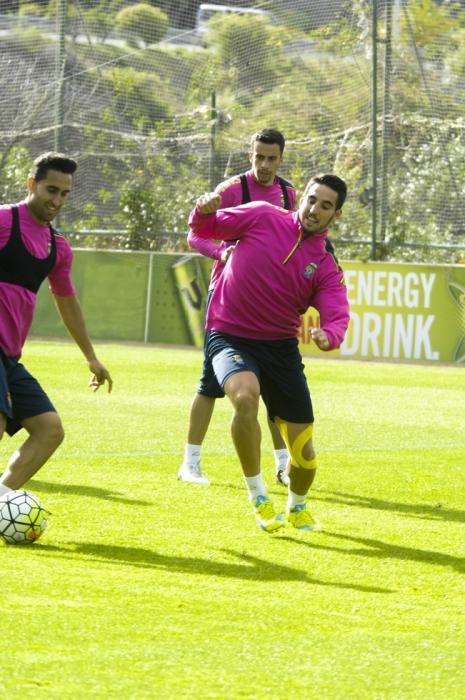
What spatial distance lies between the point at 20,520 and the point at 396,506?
2.88 m

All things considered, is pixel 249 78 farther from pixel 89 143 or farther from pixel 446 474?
pixel 446 474

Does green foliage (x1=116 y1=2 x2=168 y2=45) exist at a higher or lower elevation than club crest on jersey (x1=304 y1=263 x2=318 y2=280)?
higher

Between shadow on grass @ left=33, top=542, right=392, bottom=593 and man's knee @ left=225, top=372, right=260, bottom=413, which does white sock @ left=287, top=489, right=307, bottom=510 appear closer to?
man's knee @ left=225, top=372, right=260, bottom=413

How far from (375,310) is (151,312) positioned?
176 inches

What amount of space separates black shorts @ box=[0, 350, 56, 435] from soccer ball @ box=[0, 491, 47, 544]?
1.45 feet

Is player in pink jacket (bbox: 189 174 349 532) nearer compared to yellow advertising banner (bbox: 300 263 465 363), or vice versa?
player in pink jacket (bbox: 189 174 349 532)

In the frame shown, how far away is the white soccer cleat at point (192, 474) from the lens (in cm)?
934

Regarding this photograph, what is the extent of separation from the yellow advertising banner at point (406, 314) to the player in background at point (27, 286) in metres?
16.0

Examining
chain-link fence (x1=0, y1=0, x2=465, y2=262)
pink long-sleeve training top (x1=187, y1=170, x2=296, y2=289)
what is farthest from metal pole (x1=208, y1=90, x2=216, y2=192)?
pink long-sleeve training top (x1=187, y1=170, x2=296, y2=289)

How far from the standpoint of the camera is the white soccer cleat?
934 centimetres

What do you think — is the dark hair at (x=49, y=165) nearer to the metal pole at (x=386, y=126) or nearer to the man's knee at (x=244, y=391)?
the man's knee at (x=244, y=391)

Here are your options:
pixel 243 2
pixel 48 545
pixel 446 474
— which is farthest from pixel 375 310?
pixel 48 545

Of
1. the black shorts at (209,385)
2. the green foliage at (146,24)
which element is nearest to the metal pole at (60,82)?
the green foliage at (146,24)

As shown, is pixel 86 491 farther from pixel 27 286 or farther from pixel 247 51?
pixel 247 51
